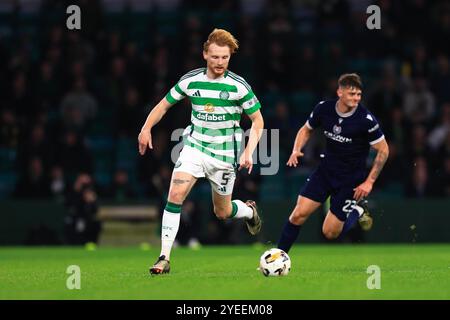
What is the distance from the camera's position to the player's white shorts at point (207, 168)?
35.8 ft

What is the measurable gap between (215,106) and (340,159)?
168 centimetres

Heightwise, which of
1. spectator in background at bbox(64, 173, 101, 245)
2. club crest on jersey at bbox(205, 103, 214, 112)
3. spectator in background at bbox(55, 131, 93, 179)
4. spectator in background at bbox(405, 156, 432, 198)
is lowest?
spectator in background at bbox(64, 173, 101, 245)

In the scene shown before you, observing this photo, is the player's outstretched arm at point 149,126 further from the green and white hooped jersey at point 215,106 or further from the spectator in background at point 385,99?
the spectator in background at point 385,99

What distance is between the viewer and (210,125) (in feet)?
35.9

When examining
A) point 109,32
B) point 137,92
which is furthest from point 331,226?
point 109,32

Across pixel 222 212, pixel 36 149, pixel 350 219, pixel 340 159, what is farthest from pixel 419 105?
pixel 222 212

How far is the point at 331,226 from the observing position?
39.3ft

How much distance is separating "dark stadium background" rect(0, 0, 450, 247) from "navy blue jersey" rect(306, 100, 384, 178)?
24.7ft

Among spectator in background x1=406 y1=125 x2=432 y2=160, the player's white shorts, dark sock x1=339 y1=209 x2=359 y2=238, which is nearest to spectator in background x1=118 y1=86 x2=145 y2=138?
spectator in background x1=406 y1=125 x2=432 y2=160

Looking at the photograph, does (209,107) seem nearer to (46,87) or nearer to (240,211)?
(240,211)

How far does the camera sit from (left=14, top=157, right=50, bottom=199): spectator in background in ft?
64.4

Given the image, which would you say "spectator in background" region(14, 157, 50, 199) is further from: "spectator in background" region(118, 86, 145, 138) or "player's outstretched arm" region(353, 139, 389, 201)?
"player's outstretched arm" region(353, 139, 389, 201)

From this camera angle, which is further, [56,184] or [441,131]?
[441,131]

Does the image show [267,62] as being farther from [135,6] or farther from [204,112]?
[204,112]
